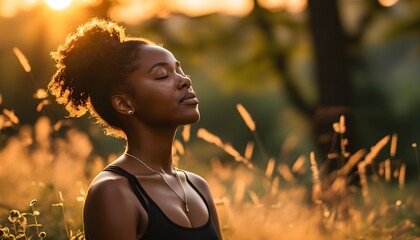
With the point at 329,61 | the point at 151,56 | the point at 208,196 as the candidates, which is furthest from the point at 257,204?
the point at 329,61

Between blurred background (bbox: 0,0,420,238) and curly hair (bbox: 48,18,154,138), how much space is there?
86cm

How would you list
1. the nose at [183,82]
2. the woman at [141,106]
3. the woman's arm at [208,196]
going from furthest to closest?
1. the woman's arm at [208,196]
2. the nose at [183,82]
3. the woman at [141,106]

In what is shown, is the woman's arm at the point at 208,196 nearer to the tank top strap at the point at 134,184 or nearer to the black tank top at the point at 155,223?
the black tank top at the point at 155,223

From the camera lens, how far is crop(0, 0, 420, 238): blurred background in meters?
10.3

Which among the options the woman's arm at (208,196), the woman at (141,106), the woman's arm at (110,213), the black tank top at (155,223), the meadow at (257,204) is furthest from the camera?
the meadow at (257,204)

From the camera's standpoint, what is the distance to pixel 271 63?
12.6 metres

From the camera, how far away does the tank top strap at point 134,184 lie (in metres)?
3.23

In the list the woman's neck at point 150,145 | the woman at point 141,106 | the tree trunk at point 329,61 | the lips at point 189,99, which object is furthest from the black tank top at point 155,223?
the tree trunk at point 329,61

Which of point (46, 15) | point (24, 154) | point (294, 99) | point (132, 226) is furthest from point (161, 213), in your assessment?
point (46, 15)

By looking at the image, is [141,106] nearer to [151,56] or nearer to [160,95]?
[160,95]

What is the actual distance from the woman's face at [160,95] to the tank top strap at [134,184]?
0.26 metres

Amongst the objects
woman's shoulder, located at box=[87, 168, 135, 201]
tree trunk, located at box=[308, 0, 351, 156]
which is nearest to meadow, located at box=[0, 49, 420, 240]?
woman's shoulder, located at box=[87, 168, 135, 201]

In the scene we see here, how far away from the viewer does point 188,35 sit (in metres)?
14.0

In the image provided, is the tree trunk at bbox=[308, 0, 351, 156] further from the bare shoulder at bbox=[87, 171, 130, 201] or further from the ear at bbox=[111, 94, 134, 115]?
the bare shoulder at bbox=[87, 171, 130, 201]
